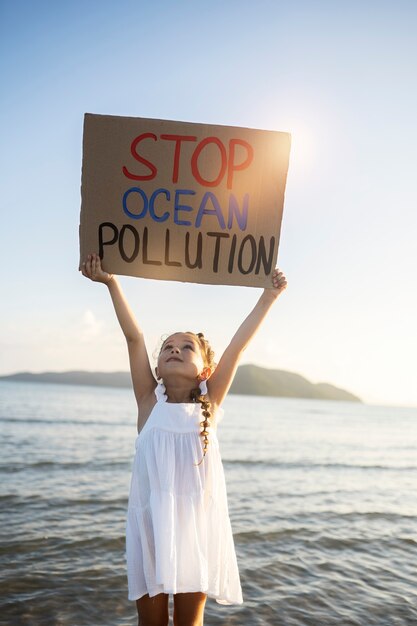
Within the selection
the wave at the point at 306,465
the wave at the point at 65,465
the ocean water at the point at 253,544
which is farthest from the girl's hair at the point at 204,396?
the wave at the point at 306,465

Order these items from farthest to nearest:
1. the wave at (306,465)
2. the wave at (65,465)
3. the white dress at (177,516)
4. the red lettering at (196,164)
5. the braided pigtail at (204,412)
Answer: the wave at (306,465) < the wave at (65,465) < the red lettering at (196,164) < the braided pigtail at (204,412) < the white dress at (177,516)

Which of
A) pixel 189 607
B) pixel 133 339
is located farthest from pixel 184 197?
pixel 189 607

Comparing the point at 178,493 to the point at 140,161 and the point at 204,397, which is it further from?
the point at 140,161

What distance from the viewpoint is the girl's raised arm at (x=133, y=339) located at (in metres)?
3.18

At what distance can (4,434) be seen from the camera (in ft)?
74.0

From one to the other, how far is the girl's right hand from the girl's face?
565 millimetres

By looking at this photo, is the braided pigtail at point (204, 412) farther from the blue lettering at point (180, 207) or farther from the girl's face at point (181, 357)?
the blue lettering at point (180, 207)

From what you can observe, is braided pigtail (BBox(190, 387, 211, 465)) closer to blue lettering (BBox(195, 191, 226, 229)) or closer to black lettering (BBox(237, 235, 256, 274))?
black lettering (BBox(237, 235, 256, 274))

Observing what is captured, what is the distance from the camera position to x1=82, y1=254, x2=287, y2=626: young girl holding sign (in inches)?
109

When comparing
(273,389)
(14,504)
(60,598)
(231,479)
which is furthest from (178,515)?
(273,389)

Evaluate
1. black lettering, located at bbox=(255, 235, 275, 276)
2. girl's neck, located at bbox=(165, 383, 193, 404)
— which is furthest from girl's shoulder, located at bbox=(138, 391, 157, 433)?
black lettering, located at bbox=(255, 235, 275, 276)

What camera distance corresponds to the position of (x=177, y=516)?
285 centimetres

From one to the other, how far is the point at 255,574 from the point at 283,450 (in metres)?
16.6

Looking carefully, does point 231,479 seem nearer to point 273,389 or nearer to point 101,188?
point 101,188
